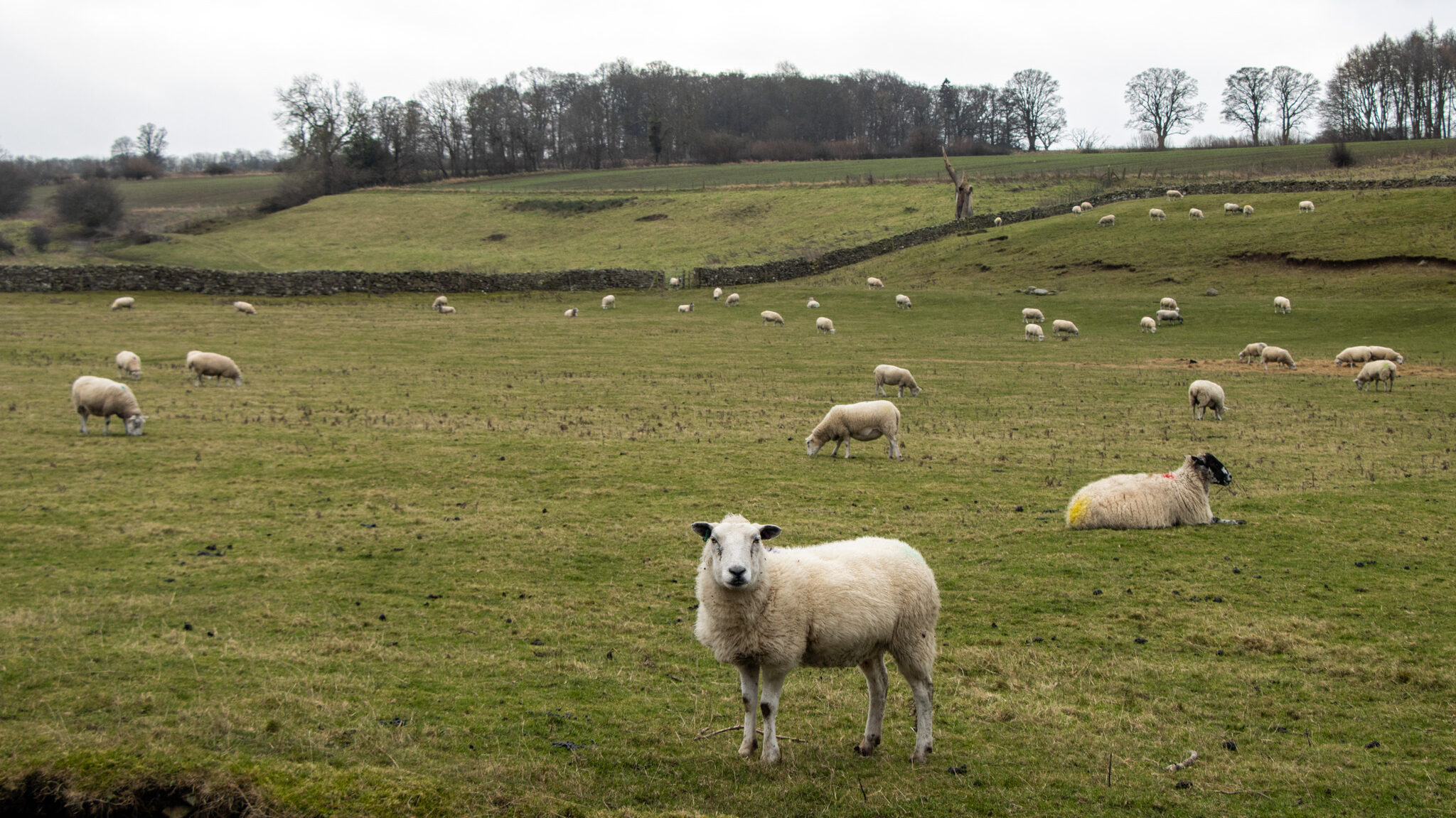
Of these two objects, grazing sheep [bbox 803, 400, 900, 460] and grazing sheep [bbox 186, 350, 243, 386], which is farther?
grazing sheep [bbox 186, 350, 243, 386]

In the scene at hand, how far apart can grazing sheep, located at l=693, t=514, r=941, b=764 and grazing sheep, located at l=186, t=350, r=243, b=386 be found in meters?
24.6

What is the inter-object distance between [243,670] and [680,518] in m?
7.15

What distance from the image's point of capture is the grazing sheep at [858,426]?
19.3 metres

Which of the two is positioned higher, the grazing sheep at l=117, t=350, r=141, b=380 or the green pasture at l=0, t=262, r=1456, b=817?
the grazing sheep at l=117, t=350, r=141, b=380

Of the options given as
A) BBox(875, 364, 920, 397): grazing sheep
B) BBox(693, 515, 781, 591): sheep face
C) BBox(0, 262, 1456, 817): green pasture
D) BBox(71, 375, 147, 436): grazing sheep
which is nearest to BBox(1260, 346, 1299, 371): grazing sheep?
BBox(0, 262, 1456, 817): green pasture

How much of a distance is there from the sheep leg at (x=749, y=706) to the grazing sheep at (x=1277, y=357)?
3126cm

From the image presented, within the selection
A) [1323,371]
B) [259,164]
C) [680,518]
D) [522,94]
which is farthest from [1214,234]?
[259,164]

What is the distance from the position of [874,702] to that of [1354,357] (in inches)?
1278

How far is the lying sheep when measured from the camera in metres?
31.2

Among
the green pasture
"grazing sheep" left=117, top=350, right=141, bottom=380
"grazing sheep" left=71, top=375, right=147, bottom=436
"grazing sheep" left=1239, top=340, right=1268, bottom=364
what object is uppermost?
"grazing sheep" left=117, top=350, right=141, bottom=380

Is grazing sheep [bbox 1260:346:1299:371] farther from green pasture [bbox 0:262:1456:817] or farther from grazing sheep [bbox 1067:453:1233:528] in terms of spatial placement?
grazing sheep [bbox 1067:453:1233:528]

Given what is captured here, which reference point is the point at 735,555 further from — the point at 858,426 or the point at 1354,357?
the point at 1354,357

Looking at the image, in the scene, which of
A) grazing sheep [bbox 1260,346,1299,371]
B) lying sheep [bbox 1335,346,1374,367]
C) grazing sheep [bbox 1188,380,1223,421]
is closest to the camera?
grazing sheep [bbox 1188,380,1223,421]

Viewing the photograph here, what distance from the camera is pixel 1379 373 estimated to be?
2759cm
